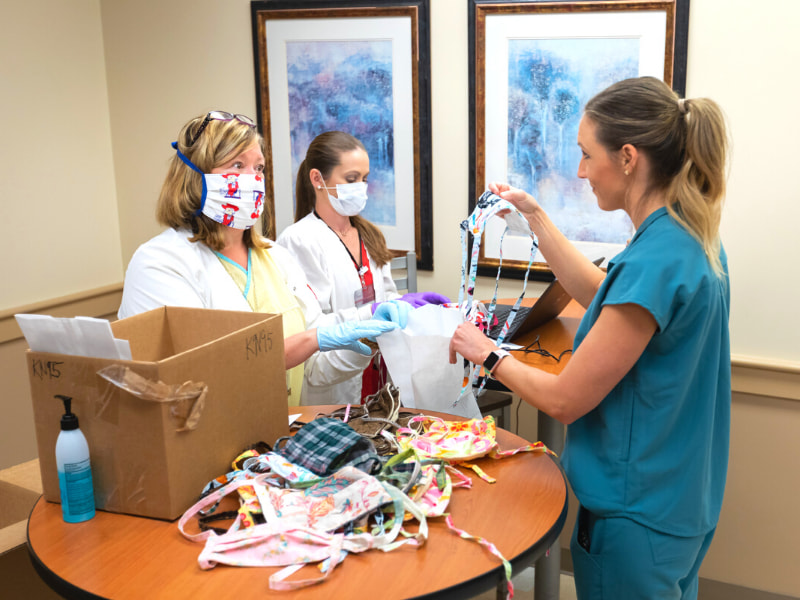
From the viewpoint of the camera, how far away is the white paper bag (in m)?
1.88

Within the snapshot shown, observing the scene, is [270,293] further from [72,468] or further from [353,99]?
[353,99]

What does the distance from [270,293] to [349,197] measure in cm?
76

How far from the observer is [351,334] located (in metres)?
1.98

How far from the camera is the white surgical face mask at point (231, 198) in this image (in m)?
2.06

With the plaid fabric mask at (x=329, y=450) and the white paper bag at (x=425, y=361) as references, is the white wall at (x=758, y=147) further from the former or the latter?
the plaid fabric mask at (x=329, y=450)

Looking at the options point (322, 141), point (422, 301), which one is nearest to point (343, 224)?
point (322, 141)

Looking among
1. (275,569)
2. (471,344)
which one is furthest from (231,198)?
(275,569)

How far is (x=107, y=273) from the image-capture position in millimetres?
3857

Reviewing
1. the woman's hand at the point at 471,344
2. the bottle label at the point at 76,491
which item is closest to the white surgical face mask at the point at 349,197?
the woman's hand at the point at 471,344

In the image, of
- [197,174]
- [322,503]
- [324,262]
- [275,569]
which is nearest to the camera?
[275,569]

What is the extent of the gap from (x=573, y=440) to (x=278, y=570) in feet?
2.28

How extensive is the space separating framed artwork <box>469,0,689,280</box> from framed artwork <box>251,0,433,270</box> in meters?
0.27

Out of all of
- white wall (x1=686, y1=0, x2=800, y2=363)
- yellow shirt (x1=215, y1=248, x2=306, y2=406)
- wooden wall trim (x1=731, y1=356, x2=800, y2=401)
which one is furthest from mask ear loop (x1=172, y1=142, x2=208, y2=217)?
wooden wall trim (x1=731, y1=356, x2=800, y2=401)

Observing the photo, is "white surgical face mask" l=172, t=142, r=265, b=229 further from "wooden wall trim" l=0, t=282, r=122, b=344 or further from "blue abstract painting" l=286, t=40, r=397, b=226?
"wooden wall trim" l=0, t=282, r=122, b=344
